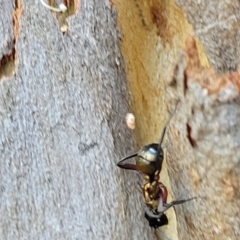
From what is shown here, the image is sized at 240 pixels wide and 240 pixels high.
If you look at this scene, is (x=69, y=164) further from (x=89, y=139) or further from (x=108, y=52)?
(x=108, y=52)

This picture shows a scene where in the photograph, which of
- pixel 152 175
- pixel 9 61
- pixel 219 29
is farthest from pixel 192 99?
pixel 9 61

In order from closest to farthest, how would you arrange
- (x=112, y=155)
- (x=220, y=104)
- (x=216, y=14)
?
(x=220, y=104)
(x=216, y=14)
(x=112, y=155)

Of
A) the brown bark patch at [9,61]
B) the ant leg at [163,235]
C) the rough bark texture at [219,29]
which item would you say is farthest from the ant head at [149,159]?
the brown bark patch at [9,61]

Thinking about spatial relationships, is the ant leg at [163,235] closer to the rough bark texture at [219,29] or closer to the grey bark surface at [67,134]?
the grey bark surface at [67,134]

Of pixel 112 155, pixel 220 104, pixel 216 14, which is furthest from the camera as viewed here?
pixel 112 155

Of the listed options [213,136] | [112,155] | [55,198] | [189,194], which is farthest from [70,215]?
[213,136]
